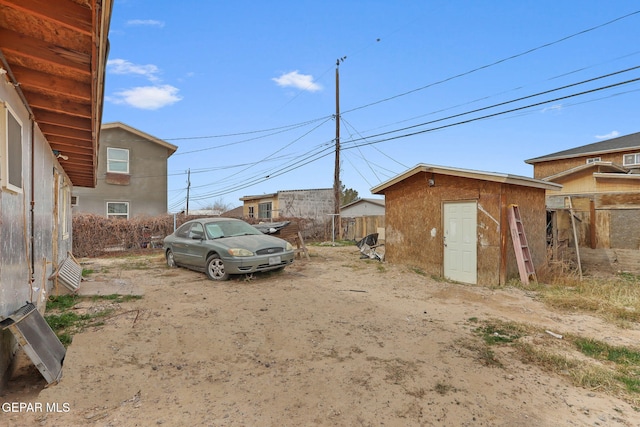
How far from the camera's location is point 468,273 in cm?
866

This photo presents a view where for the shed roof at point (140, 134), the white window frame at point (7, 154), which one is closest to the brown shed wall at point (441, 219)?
the white window frame at point (7, 154)

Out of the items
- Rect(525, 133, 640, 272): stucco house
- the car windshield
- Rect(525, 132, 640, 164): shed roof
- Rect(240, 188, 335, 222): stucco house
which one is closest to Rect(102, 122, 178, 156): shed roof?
Rect(240, 188, 335, 222): stucco house

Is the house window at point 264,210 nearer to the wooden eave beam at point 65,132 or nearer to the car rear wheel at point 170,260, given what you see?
the car rear wheel at point 170,260

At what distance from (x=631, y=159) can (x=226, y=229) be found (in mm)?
22849

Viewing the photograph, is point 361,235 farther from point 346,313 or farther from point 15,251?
point 15,251

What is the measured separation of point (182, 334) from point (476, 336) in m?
3.99

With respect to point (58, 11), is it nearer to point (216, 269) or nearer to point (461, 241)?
point (216, 269)

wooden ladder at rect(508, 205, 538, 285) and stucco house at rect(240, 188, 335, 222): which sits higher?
stucco house at rect(240, 188, 335, 222)

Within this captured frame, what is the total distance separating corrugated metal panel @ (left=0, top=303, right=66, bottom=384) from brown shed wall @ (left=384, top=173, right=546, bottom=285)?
8.37 meters

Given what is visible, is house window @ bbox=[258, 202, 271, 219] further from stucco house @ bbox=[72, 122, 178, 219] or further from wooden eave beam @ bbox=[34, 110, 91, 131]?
wooden eave beam @ bbox=[34, 110, 91, 131]

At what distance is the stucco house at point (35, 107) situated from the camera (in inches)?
93.5

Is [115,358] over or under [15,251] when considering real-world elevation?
under

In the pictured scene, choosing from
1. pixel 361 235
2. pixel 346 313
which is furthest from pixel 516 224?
pixel 361 235

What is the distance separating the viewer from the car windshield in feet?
28.6
